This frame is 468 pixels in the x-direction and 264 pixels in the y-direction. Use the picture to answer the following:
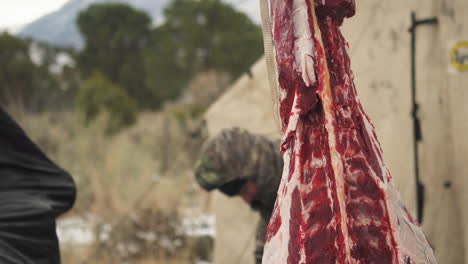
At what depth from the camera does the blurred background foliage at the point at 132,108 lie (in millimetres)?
5875

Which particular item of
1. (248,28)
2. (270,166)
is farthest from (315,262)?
(248,28)

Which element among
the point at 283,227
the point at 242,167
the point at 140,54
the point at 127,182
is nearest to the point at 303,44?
the point at 283,227

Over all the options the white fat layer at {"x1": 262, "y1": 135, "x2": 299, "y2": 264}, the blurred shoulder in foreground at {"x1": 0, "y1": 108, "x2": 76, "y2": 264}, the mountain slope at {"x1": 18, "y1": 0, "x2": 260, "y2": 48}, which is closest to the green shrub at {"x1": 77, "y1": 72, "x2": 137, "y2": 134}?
the blurred shoulder in foreground at {"x1": 0, "y1": 108, "x2": 76, "y2": 264}

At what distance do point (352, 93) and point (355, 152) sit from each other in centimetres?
16

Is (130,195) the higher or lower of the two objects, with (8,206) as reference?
lower

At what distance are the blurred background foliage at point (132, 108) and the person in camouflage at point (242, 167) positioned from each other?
1.47 meters

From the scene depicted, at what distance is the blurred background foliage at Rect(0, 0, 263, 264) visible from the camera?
231 inches

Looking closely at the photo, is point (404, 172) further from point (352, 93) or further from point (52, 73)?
point (52, 73)

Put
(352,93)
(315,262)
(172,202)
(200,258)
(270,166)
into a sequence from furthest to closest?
1. (172,202)
2. (200,258)
3. (270,166)
4. (352,93)
5. (315,262)

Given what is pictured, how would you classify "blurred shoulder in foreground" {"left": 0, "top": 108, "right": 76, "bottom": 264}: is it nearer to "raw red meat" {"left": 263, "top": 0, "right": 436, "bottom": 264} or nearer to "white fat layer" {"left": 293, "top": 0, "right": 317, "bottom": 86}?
"raw red meat" {"left": 263, "top": 0, "right": 436, "bottom": 264}

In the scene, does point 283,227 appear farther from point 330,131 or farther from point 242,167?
point 242,167

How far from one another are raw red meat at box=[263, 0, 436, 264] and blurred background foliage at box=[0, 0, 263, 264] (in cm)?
213

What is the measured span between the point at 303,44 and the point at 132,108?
39.9 ft

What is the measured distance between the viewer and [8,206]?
247 cm
